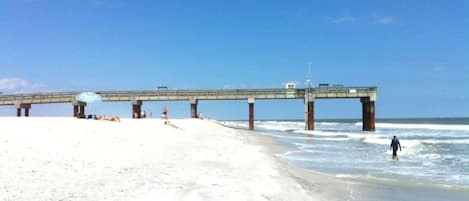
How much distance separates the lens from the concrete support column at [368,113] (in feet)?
222

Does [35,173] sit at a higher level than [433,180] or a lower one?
higher

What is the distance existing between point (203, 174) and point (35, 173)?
4.45 metres

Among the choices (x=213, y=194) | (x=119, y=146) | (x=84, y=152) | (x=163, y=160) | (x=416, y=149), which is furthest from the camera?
(x=416, y=149)

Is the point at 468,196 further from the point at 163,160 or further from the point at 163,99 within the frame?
the point at 163,99

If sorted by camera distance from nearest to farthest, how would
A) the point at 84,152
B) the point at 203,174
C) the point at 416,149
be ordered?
the point at 203,174 < the point at 84,152 < the point at 416,149

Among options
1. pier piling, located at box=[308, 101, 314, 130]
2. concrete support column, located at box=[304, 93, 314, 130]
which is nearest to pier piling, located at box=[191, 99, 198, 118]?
concrete support column, located at box=[304, 93, 314, 130]

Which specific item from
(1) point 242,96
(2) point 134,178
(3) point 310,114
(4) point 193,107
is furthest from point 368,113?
(2) point 134,178

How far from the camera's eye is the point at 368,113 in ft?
223

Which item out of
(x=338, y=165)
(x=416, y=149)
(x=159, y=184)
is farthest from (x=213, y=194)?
(x=416, y=149)

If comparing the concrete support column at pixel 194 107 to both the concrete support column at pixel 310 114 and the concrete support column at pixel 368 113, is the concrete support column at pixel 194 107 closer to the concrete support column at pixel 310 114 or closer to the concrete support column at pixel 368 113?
the concrete support column at pixel 310 114

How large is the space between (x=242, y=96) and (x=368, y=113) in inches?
630

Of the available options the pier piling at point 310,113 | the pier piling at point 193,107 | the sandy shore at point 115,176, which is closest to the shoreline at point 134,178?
the sandy shore at point 115,176

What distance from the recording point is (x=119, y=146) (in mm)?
19312

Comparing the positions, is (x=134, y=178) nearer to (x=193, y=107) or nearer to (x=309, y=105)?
(x=309, y=105)
